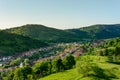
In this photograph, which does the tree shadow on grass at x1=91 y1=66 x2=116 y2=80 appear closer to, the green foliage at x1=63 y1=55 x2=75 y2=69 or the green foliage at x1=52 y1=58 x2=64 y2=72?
the green foliage at x1=52 y1=58 x2=64 y2=72

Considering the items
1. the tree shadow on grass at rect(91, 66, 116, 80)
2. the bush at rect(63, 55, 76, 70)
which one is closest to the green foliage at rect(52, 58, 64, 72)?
the bush at rect(63, 55, 76, 70)

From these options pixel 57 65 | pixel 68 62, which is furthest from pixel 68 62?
pixel 57 65

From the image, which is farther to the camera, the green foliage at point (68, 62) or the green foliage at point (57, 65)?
the green foliage at point (68, 62)

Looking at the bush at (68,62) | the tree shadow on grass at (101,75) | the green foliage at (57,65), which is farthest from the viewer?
the bush at (68,62)

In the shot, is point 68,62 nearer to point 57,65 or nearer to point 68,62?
point 68,62

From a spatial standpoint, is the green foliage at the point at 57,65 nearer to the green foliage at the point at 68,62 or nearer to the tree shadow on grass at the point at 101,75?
the green foliage at the point at 68,62

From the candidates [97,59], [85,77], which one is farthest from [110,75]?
[97,59]

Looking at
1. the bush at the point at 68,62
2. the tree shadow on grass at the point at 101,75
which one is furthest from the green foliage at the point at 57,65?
Answer: the tree shadow on grass at the point at 101,75

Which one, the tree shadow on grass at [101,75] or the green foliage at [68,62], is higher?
the green foliage at [68,62]

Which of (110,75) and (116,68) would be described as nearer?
(110,75)

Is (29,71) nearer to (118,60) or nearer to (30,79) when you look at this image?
(30,79)

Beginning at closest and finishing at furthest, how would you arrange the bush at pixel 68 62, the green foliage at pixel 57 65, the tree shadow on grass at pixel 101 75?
the tree shadow on grass at pixel 101 75 < the green foliage at pixel 57 65 < the bush at pixel 68 62
